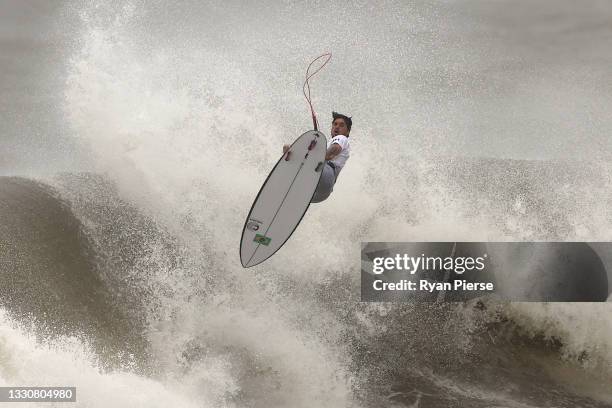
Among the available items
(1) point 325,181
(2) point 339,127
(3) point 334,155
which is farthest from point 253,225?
(2) point 339,127

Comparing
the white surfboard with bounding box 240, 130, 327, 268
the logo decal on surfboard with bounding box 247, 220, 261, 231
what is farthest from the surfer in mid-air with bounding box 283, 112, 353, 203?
the logo decal on surfboard with bounding box 247, 220, 261, 231

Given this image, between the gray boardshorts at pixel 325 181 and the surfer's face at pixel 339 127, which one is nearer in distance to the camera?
the gray boardshorts at pixel 325 181

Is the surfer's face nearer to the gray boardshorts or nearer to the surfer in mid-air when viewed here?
the surfer in mid-air

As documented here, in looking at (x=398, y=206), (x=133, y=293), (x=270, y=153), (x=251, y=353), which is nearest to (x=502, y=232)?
(x=398, y=206)

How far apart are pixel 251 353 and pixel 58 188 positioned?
5.24 meters

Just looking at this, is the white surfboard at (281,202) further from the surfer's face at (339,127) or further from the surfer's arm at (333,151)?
the surfer's face at (339,127)

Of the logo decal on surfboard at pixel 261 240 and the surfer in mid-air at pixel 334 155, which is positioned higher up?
the surfer in mid-air at pixel 334 155

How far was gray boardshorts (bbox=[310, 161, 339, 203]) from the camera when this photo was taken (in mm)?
6605

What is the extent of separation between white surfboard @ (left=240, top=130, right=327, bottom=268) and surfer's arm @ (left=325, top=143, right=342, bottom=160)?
0.06 meters

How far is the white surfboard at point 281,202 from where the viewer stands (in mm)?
6590

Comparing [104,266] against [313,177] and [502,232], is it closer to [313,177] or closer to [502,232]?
[313,177]

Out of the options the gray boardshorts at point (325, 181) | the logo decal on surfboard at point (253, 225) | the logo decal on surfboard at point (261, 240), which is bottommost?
the logo decal on surfboard at point (261, 240)

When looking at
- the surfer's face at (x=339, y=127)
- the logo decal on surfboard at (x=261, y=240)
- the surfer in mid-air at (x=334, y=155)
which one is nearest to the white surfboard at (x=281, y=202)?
the logo decal on surfboard at (x=261, y=240)

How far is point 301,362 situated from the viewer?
7.47 metres
